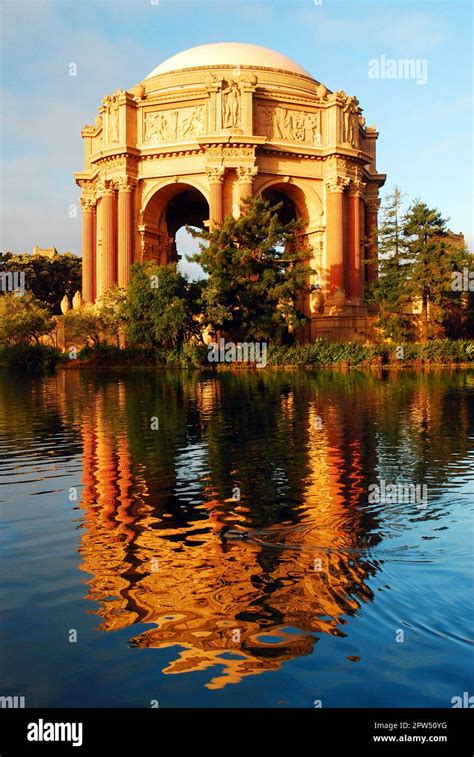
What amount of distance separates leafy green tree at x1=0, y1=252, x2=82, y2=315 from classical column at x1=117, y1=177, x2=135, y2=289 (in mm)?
21291

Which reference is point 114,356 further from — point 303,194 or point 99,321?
point 303,194

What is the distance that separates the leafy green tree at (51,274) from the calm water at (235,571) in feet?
203

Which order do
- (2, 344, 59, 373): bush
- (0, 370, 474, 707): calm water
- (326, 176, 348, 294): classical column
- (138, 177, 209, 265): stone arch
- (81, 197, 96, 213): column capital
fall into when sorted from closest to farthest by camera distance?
(0, 370, 474, 707): calm water
(2, 344, 59, 373): bush
(326, 176, 348, 294): classical column
(138, 177, 209, 265): stone arch
(81, 197, 96, 213): column capital

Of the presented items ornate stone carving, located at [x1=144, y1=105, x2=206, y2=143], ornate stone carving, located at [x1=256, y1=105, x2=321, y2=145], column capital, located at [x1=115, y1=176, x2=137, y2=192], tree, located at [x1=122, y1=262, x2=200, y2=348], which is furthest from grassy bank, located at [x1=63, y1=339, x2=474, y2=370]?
ornate stone carving, located at [x1=144, y1=105, x2=206, y2=143]

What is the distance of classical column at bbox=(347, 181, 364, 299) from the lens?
53.8 m

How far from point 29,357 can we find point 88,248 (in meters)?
19.7

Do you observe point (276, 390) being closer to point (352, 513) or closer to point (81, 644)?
point (352, 513)

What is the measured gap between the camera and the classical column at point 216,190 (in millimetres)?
50750

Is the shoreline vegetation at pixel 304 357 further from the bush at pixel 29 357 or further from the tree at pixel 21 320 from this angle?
the tree at pixel 21 320

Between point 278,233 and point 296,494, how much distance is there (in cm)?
3336

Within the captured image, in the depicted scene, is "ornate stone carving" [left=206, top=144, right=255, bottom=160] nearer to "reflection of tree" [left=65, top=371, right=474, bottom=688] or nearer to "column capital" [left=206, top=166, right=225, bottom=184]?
"column capital" [left=206, top=166, right=225, bottom=184]

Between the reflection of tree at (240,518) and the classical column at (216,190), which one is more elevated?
the classical column at (216,190)

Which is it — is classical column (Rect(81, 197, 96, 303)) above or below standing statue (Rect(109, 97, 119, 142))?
below

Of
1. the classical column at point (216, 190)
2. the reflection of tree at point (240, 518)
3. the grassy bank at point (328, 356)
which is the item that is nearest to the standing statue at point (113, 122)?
the classical column at point (216, 190)
